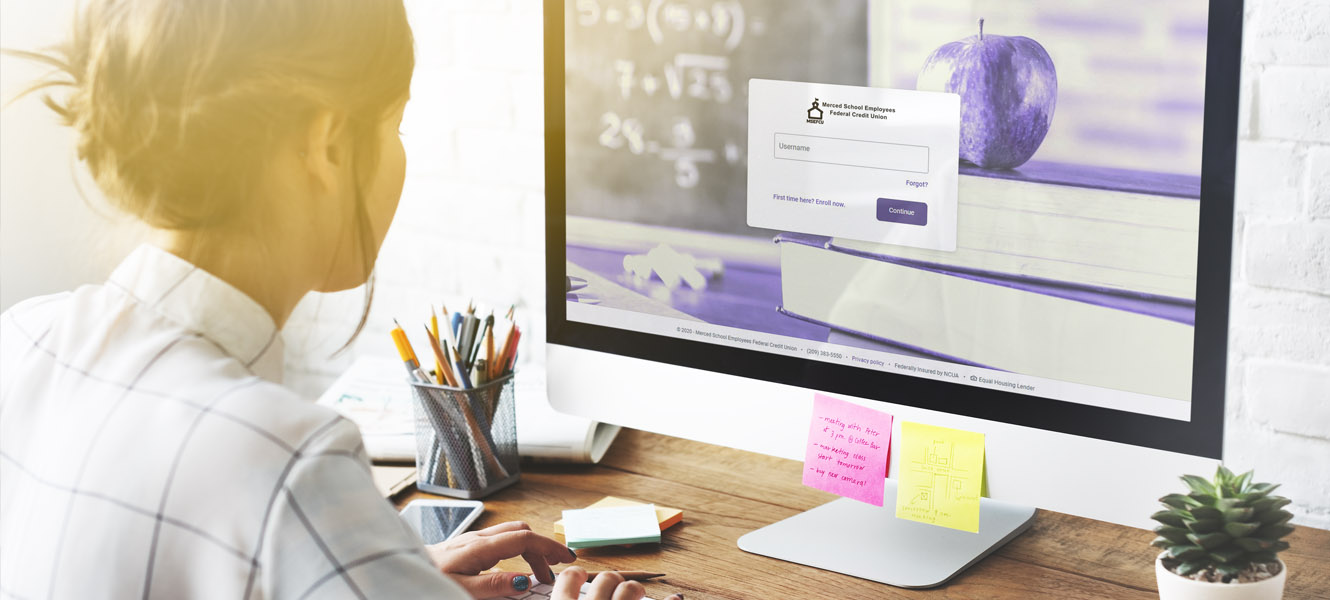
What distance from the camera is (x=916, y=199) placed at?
0.91 meters

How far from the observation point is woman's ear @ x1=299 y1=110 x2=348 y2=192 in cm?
73

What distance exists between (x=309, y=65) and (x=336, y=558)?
29 centimetres

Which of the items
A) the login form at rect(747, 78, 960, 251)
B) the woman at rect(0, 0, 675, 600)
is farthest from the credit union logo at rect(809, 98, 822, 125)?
the woman at rect(0, 0, 675, 600)

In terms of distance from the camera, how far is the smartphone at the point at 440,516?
1060 mm

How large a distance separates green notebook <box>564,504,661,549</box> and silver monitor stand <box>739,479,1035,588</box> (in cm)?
8

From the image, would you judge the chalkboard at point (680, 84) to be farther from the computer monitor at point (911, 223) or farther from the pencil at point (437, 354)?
the pencil at point (437, 354)

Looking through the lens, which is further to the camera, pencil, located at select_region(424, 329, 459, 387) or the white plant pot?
pencil, located at select_region(424, 329, 459, 387)

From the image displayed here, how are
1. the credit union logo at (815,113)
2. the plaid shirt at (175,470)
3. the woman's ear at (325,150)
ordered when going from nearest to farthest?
the plaid shirt at (175,470) < the woman's ear at (325,150) < the credit union logo at (815,113)

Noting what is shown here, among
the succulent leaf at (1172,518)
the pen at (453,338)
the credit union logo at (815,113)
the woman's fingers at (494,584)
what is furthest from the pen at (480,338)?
the succulent leaf at (1172,518)

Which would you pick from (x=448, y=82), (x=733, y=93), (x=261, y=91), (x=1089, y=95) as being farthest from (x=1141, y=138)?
(x=448, y=82)

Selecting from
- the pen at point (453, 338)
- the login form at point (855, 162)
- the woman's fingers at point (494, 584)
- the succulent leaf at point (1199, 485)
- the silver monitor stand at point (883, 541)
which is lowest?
the woman's fingers at point (494, 584)

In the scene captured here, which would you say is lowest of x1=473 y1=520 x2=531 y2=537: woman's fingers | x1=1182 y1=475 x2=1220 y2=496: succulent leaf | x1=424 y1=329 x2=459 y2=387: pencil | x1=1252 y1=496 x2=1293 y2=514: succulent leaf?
x1=473 y1=520 x2=531 y2=537: woman's fingers

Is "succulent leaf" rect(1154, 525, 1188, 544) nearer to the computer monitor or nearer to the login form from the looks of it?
the computer monitor

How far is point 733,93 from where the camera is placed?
99 cm
